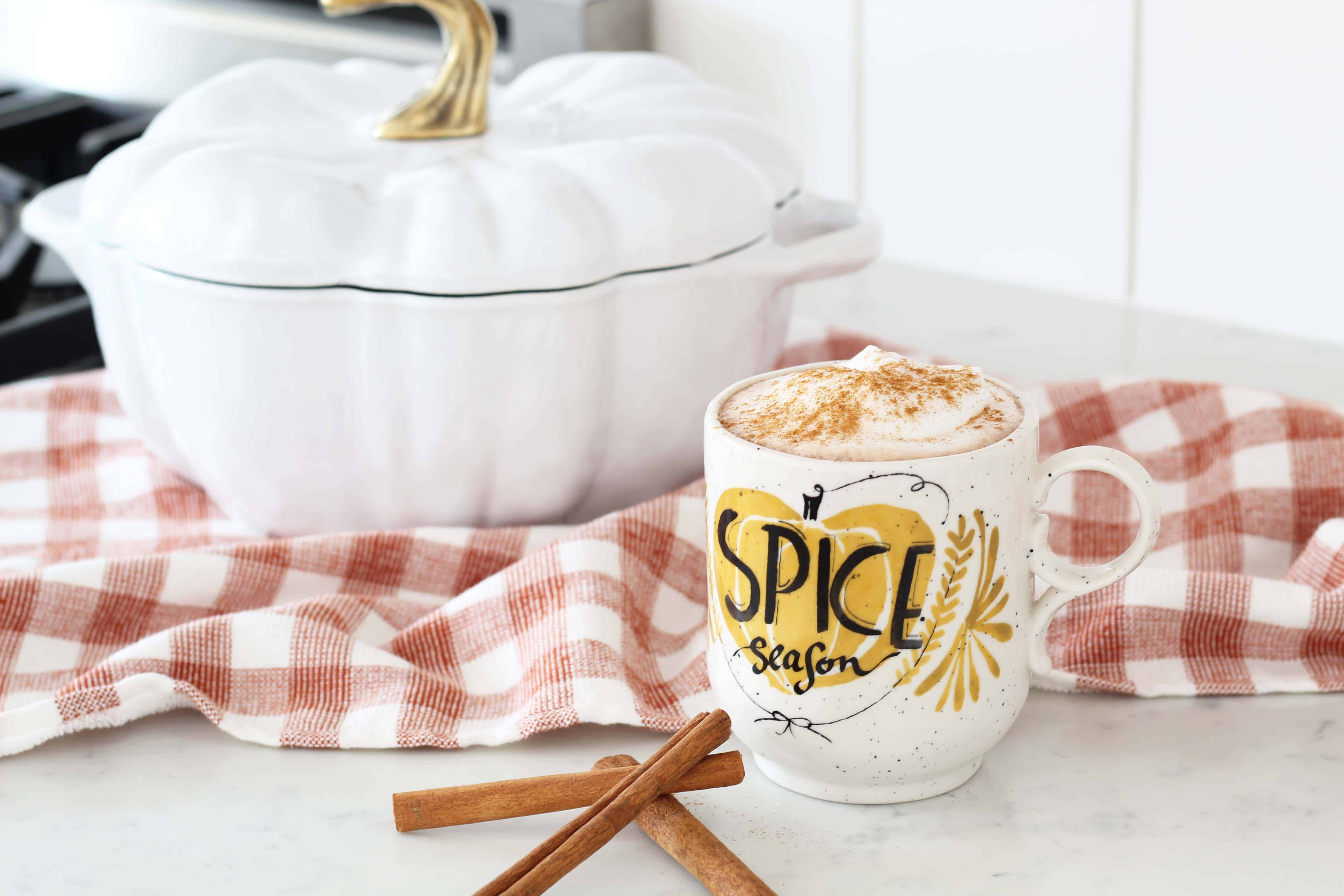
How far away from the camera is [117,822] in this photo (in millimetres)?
434

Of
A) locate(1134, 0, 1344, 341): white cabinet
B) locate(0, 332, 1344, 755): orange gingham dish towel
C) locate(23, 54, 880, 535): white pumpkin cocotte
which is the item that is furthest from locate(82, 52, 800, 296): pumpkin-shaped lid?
locate(1134, 0, 1344, 341): white cabinet

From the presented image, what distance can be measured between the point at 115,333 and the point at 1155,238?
630mm

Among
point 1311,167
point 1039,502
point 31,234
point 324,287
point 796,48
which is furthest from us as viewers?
point 796,48

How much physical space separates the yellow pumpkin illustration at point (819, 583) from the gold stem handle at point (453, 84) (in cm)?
28

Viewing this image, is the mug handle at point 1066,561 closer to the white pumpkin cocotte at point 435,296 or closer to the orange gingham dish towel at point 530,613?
the orange gingham dish towel at point 530,613

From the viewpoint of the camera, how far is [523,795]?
410 millimetres

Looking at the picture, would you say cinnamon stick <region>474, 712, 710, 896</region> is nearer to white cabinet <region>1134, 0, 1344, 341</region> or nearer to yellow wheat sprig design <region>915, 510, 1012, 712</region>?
yellow wheat sprig design <region>915, 510, 1012, 712</region>

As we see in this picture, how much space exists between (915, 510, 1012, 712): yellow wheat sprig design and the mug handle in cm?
2

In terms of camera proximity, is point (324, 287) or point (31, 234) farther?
point (31, 234)

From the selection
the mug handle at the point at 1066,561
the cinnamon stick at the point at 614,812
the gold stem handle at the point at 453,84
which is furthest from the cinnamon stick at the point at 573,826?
the gold stem handle at the point at 453,84

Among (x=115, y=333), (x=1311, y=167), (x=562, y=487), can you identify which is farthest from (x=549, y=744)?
(x=1311, y=167)

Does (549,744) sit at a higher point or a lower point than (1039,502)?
lower

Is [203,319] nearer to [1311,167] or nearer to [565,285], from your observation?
[565,285]

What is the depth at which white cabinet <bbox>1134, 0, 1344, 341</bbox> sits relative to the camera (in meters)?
0.76
